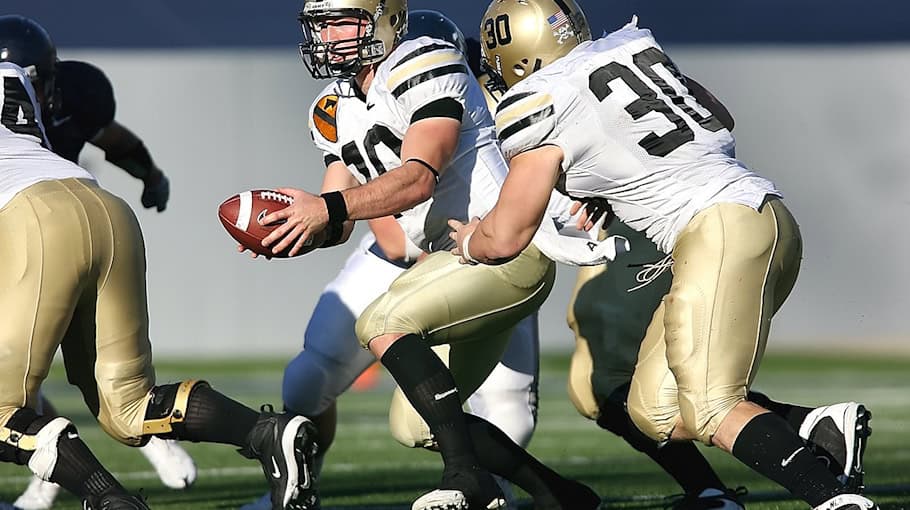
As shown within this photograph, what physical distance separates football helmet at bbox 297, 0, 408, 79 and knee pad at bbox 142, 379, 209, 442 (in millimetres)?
941

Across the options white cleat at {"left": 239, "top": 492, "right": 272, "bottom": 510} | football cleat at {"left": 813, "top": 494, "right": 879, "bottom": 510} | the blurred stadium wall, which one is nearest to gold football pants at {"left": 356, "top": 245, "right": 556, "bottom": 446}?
white cleat at {"left": 239, "top": 492, "right": 272, "bottom": 510}

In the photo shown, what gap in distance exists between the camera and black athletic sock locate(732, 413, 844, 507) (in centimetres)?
285

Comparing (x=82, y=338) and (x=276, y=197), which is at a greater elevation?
(x=276, y=197)

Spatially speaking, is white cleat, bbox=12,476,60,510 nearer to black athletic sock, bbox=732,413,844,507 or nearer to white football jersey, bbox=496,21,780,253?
white football jersey, bbox=496,21,780,253

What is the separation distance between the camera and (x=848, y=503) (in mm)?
2766

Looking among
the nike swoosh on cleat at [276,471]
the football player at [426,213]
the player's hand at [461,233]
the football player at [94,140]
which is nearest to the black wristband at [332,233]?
the football player at [426,213]

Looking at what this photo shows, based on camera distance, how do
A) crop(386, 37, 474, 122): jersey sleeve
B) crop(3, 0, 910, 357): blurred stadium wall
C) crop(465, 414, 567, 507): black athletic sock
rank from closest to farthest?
crop(386, 37, 474, 122): jersey sleeve
crop(465, 414, 567, 507): black athletic sock
crop(3, 0, 910, 357): blurred stadium wall

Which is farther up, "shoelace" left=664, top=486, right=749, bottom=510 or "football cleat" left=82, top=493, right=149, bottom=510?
"football cleat" left=82, top=493, right=149, bottom=510

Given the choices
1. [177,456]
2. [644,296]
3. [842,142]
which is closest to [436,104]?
[644,296]

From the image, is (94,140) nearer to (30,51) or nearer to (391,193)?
(30,51)

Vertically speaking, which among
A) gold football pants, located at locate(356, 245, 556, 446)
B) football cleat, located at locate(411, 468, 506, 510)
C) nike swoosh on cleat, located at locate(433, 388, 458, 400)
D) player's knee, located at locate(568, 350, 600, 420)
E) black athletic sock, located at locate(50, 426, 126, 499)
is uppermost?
gold football pants, located at locate(356, 245, 556, 446)

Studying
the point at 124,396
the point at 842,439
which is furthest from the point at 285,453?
the point at 842,439

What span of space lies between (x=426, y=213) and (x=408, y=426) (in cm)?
56

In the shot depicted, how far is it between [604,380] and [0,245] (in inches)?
66.7
